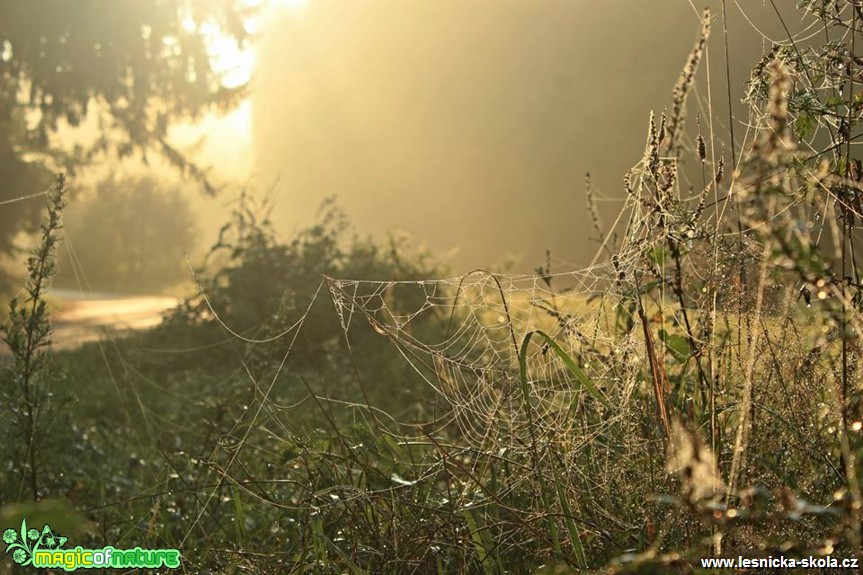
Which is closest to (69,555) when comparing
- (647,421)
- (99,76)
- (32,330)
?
(32,330)

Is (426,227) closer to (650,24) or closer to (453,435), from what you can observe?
(650,24)

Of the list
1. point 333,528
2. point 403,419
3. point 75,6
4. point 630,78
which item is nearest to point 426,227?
point 75,6

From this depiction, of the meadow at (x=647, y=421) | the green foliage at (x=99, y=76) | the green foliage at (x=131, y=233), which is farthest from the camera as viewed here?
the green foliage at (x=131, y=233)

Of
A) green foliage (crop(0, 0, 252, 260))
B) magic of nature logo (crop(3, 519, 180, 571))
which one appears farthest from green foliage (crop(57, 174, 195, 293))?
magic of nature logo (crop(3, 519, 180, 571))

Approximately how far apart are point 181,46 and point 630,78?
10704mm

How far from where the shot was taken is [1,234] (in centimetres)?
1603

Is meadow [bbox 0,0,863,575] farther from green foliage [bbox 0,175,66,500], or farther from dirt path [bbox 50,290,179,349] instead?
dirt path [bbox 50,290,179,349]

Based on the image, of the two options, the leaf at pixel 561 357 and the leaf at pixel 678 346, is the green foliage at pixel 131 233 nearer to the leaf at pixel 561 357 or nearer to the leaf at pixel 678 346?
the leaf at pixel 678 346

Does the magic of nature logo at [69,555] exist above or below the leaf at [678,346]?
below

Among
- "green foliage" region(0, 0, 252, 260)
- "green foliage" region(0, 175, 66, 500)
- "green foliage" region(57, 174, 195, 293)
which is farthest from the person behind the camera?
"green foliage" region(57, 174, 195, 293)

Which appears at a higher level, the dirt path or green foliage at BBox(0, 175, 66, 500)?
the dirt path

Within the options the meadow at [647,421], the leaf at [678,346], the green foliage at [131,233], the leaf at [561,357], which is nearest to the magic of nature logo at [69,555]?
the meadow at [647,421]

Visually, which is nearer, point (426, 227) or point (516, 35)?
point (516, 35)

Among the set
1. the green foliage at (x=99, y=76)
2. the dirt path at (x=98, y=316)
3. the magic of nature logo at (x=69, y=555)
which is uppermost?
the green foliage at (x=99, y=76)
